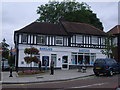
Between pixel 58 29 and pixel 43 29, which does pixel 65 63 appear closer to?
pixel 58 29

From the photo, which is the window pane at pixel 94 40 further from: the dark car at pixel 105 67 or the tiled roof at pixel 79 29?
the dark car at pixel 105 67

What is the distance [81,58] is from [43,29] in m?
7.87

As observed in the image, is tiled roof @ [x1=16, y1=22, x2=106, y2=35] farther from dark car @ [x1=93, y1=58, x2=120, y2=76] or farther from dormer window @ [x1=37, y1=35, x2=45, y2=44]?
dark car @ [x1=93, y1=58, x2=120, y2=76]

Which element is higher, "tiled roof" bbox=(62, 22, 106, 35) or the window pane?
"tiled roof" bbox=(62, 22, 106, 35)

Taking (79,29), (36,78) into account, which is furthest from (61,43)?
(36,78)

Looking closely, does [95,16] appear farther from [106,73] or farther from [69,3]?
[106,73]

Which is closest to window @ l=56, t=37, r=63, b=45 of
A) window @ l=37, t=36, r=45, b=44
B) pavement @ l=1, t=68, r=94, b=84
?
window @ l=37, t=36, r=45, b=44

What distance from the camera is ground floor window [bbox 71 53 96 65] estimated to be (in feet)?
115

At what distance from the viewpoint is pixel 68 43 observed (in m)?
35.0

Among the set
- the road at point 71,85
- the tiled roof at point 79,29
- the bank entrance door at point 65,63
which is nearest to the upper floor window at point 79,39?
the tiled roof at point 79,29

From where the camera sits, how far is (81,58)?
1403 inches

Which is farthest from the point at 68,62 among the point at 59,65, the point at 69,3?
the point at 69,3

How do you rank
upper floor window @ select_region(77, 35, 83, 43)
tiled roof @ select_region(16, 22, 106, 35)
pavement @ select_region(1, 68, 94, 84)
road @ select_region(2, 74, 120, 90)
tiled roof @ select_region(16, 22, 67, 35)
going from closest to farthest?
1. road @ select_region(2, 74, 120, 90)
2. pavement @ select_region(1, 68, 94, 84)
3. tiled roof @ select_region(16, 22, 67, 35)
4. tiled roof @ select_region(16, 22, 106, 35)
5. upper floor window @ select_region(77, 35, 83, 43)

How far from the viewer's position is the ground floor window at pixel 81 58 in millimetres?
35059
